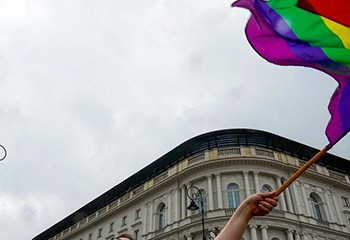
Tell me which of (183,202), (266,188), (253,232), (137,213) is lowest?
(253,232)

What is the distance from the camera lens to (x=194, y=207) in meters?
Result: 18.7

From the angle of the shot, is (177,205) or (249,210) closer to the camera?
(249,210)

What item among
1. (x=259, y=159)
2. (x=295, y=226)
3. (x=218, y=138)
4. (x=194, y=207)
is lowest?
(x=194, y=207)

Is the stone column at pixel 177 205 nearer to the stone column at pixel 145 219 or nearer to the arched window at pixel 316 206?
Result: the stone column at pixel 145 219

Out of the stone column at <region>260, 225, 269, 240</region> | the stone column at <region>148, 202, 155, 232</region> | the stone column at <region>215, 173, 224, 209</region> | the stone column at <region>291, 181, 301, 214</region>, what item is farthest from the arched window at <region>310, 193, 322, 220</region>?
the stone column at <region>148, 202, 155, 232</region>

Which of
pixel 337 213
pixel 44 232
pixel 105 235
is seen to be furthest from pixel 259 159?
pixel 44 232

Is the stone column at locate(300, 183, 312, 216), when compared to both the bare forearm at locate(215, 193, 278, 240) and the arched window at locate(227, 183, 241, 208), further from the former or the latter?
the bare forearm at locate(215, 193, 278, 240)

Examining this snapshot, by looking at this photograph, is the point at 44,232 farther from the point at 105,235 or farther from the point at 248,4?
the point at 248,4

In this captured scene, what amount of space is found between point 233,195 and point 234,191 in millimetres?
331

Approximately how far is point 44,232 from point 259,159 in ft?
128

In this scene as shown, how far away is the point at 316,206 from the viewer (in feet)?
107

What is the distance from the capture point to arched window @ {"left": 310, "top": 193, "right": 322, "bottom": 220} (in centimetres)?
3197

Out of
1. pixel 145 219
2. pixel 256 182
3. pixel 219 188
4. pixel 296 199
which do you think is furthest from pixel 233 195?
pixel 145 219

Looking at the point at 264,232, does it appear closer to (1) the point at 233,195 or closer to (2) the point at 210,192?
(1) the point at 233,195
